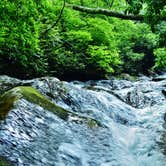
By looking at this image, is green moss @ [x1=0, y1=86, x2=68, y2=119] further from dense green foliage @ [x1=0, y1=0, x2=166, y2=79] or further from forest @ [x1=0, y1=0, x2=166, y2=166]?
dense green foliage @ [x1=0, y1=0, x2=166, y2=79]

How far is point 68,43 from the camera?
18.7m

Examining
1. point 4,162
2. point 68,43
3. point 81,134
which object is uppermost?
point 68,43

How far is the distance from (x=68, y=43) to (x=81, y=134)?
37.7 feet

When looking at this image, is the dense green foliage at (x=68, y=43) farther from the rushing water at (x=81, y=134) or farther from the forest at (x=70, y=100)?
the rushing water at (x=81, y=134)

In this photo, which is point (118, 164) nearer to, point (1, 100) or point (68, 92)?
point (1, 100)

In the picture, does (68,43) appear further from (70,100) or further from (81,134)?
(81,134)

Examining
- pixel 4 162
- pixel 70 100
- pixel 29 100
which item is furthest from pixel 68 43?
pixel 4 162

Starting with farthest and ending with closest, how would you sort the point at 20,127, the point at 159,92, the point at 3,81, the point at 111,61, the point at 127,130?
the point at 111,61, the point at 159,92, the point at 3,81, the point at 127,130, the point at 20,127

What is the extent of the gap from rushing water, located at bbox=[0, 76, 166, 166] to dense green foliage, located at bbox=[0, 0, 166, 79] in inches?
66.8

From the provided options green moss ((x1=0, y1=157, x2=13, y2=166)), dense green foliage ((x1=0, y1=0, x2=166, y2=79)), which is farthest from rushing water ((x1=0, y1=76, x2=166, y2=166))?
dense green foliage ((x1=0, y1=0, x2=166, y2=79))

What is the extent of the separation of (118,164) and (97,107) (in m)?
3.56

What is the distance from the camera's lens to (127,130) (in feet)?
31.9

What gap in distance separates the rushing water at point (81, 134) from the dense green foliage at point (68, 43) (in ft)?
5.57

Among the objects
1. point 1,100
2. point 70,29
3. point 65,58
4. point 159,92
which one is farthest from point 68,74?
point 1,100
